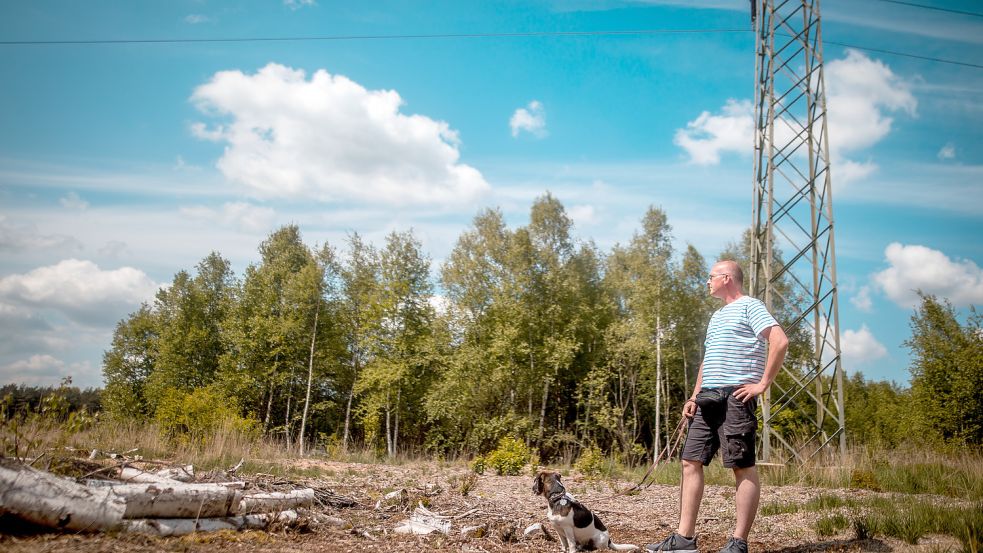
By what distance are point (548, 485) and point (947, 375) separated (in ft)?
75.6

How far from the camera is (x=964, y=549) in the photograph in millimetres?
3570

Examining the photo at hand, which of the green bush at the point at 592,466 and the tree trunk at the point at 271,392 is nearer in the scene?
the green bush at the point at 592,466

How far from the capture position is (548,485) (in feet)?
15.4

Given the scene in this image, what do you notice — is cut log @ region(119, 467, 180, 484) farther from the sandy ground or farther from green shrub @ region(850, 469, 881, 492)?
green shrub @ region(850, 469, 881, 492)

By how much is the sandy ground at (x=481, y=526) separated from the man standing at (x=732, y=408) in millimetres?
923

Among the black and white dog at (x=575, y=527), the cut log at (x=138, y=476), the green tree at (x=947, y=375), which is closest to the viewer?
the black and white dog at (x=575, y=527)

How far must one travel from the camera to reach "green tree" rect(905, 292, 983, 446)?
20000 mm

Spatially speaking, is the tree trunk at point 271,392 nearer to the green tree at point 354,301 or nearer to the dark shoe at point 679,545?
the green tree at point 354,301

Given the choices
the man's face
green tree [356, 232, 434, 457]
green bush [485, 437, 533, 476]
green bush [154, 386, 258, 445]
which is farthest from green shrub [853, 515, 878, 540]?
green tree [356, 232, 434, 457]

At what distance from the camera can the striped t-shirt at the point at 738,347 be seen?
150 inches

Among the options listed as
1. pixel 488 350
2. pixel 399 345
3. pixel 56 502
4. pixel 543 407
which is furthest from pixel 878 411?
pixel 56 502

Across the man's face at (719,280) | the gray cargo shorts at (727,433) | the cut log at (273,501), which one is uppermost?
the man's face at (719,280)

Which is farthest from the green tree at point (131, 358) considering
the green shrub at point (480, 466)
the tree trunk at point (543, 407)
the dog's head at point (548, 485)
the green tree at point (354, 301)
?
the dog's head at point (548, 485)

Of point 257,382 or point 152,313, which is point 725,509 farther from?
Result: point 152,313
